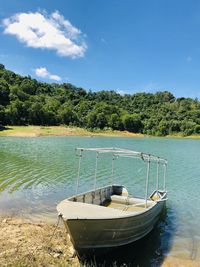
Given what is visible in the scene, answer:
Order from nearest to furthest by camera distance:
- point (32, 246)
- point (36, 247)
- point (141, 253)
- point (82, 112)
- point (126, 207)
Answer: point (36, 247)
point (32, 246)
point (141, 253)
point (126, 207)
point (82, 112)

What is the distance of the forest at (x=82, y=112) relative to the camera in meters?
116

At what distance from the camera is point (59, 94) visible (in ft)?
586

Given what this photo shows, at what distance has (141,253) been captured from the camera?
43.3 feet

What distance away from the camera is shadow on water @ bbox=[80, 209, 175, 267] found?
11859 mm

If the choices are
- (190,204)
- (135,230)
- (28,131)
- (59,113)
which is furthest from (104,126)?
(135,230)

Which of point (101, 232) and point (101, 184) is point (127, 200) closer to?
point (101, 232)

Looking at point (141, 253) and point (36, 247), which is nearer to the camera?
point (36, 247)

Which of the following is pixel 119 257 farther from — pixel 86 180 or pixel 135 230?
pixel 86 180

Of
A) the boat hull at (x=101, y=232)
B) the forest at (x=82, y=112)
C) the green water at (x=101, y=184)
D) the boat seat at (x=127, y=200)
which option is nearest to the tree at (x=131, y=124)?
the forest at (x=82, y=112)

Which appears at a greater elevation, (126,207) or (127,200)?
(127,200)

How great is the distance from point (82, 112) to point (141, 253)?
13852 cm

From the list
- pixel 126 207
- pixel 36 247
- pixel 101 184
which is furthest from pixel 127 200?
pixel 101 184

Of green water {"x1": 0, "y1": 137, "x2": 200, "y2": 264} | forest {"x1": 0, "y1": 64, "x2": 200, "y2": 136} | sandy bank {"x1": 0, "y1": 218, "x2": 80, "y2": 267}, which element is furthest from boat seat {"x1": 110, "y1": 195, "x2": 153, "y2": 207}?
forest {"x1": 0, "y1": 64, "x2": 200, "y2": 136}

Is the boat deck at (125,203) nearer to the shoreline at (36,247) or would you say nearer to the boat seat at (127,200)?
the boat seat at (127,200)
